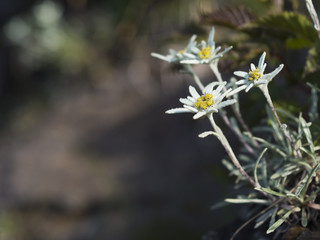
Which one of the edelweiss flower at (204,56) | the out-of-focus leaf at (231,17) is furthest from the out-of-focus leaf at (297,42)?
the edelweiss flower at (204,56)

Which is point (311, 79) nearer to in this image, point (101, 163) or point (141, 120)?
point (101, 163)

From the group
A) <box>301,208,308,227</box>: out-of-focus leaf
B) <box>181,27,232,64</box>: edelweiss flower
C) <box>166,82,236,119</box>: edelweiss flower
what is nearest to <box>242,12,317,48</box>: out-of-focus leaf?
<box>181,27,232,64</box>: edelweiss flower

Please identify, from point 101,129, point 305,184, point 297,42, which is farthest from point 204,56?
point 101,129

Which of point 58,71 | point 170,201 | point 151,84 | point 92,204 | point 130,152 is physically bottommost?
point 170,201

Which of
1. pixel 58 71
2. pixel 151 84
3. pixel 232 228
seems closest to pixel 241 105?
pixel 232 228

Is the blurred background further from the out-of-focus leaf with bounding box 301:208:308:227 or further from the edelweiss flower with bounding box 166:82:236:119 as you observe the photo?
the edelweiss flower with bounding box 166:82:236:119

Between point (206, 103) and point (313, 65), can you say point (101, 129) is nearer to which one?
point (313, 65)
